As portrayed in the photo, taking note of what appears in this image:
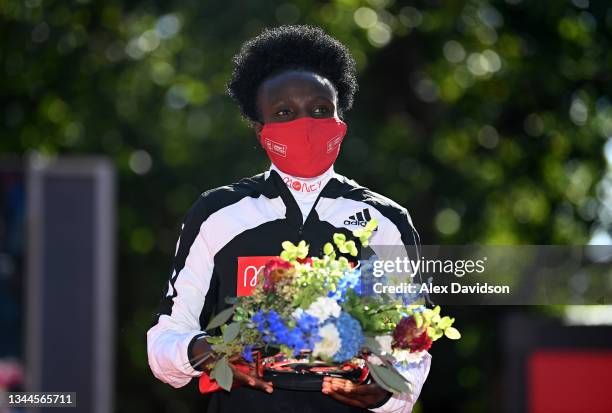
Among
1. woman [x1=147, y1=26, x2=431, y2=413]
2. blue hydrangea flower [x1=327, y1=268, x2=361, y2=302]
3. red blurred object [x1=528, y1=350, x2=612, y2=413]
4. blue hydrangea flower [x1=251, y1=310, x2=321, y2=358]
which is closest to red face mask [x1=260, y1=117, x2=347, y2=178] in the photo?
woman [x1=147, y1=26, x2=431, y2=413]

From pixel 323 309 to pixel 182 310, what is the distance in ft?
1.85

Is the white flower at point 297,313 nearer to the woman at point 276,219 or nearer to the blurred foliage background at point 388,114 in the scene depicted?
the woman at point 276,219

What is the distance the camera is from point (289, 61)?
368 centimetres

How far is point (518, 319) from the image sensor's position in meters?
7.39

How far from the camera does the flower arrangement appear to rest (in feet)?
9.77

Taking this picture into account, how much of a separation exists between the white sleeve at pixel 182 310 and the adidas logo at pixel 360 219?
18.1 inches

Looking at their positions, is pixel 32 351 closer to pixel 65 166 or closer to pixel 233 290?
pixel 65 166

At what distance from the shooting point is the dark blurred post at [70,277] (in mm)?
8922

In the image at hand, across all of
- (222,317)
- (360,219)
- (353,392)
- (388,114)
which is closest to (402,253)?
(360,219)

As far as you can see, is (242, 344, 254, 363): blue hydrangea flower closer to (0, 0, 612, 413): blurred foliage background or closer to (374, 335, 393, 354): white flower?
(374, 335, 393, 354): white flower

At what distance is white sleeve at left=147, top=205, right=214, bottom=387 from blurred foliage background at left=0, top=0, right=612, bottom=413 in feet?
26.9

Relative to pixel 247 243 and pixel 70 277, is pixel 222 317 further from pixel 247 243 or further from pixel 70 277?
pixel 70 277

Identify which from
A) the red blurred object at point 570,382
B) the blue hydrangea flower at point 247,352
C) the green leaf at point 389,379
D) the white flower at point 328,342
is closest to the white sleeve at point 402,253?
the green leaf at point 389,379

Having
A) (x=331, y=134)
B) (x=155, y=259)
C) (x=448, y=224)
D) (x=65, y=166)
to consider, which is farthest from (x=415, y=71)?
(x=331, y=134)
